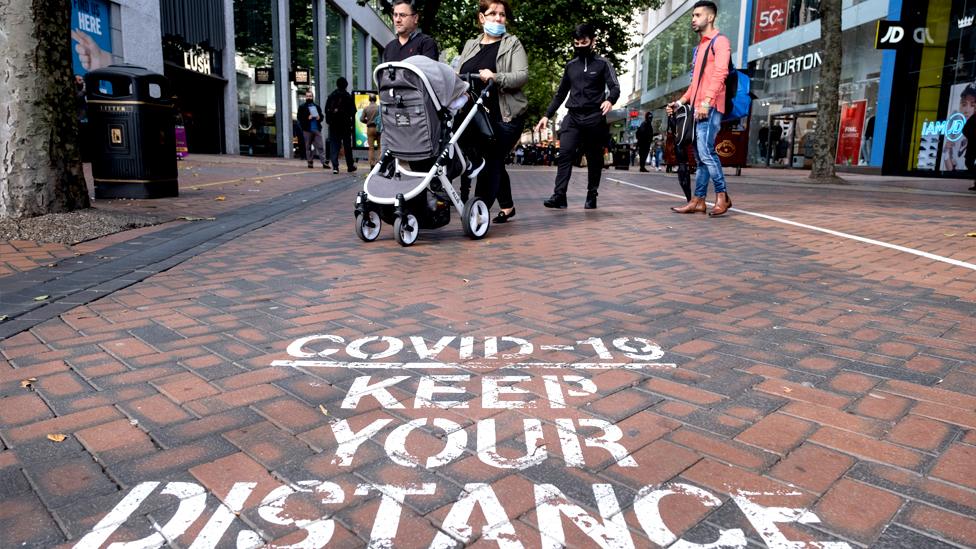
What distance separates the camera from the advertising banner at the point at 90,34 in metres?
16.0

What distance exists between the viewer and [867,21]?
23.3m

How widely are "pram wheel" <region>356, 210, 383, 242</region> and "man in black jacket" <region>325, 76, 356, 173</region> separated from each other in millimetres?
10376

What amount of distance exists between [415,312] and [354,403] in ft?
4.26

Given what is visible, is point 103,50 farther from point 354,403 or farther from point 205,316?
point 354,403

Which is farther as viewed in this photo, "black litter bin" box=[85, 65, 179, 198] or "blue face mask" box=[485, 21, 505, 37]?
"black litter bin" box=[85, 65, 179, 198]

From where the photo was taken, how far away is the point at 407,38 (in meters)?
6.73

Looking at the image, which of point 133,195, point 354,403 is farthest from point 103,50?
point 354,403

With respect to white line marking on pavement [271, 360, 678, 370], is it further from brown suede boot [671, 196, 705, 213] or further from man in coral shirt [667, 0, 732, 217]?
brown suede boot [671, 196, 705, 213]

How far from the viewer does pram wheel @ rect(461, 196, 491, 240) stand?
20.3 feet

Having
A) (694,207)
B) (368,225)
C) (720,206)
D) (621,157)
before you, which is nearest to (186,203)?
(368,225)

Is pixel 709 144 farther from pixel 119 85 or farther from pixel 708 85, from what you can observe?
pixel 119 85

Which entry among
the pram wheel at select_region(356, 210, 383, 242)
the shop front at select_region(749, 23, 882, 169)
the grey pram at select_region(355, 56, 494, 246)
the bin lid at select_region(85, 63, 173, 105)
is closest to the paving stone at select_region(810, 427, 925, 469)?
the grey pram at select_region(355, 56, 494, 246)

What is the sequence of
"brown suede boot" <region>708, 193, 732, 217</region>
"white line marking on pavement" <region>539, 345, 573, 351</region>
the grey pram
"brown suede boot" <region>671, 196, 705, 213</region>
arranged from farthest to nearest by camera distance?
"brown suede boot" <region>671, 196, 705, 213</region>
"brown suede boot" <region>708, 193, 732, 217</region>
the grey pram
"white line marking on pavement" <region>539, 345, 573, 351</region>

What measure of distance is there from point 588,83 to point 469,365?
6.26 meters
